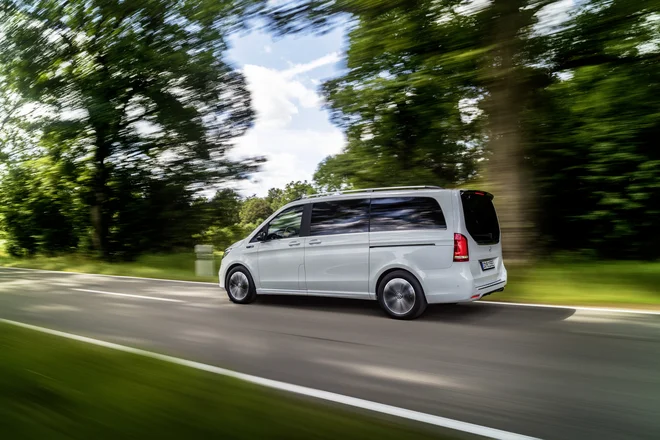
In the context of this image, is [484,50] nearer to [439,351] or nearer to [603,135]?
[603,135]

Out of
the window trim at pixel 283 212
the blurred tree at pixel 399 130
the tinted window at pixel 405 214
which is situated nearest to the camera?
the tinted window at pixel 405 214

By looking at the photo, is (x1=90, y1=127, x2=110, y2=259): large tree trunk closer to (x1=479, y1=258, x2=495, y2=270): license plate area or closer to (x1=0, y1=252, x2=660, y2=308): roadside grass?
(x1=0, y1=252, x2=660, y2=308): roadside grass

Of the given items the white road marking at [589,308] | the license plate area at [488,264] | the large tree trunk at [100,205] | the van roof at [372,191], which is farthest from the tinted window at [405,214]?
the large tree trunk at [100,205]

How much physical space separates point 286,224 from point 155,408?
532 cm

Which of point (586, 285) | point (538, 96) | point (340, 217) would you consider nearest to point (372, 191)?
point (340, 217)

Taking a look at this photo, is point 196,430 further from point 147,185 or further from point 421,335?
point 147,185

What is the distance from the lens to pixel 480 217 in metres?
7.57

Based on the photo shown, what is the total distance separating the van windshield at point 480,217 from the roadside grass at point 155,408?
4.25 m

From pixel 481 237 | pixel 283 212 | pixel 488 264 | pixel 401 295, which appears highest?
pixel 283 212

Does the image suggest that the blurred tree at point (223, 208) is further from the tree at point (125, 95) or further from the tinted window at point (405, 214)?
the tinted window at point (405, 214)

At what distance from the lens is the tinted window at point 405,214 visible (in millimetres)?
7207

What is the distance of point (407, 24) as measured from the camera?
10477 millimetres

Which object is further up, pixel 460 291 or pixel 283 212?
pixel 283 212

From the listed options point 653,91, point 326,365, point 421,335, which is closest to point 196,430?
point 326,365
